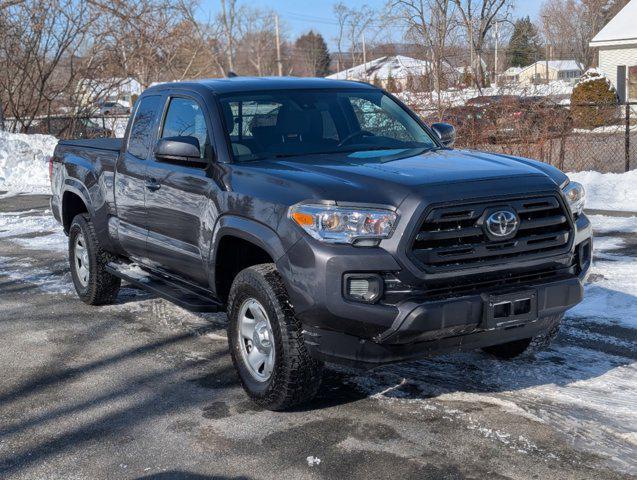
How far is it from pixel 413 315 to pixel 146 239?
2742 millimetres

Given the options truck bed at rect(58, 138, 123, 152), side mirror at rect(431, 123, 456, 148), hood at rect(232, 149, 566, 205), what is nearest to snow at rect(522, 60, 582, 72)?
truck bed at rect(58, 138, 123, 152)

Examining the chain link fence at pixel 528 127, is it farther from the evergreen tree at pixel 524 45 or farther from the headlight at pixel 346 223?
the evergreen tree at pixel 524 45

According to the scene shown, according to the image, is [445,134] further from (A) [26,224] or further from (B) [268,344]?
(A) [26,224]

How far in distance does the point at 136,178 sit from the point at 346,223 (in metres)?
2.52

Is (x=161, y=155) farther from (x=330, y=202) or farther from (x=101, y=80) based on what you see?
(x=101, y=80)

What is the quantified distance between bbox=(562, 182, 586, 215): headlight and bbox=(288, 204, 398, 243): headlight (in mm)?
1188

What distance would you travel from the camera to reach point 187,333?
261 inches

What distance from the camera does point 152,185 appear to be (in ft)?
19.8

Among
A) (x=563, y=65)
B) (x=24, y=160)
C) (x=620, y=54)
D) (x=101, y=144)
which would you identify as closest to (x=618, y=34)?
(x=620, y=54)

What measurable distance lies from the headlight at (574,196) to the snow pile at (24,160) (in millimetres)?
14750

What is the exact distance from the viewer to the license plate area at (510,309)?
4301mm

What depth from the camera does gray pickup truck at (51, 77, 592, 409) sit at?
13.9 ft

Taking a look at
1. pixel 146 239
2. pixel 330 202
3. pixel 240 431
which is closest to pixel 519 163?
pixel 330 202

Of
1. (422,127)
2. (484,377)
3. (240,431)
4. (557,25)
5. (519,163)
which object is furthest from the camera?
(557,25)
